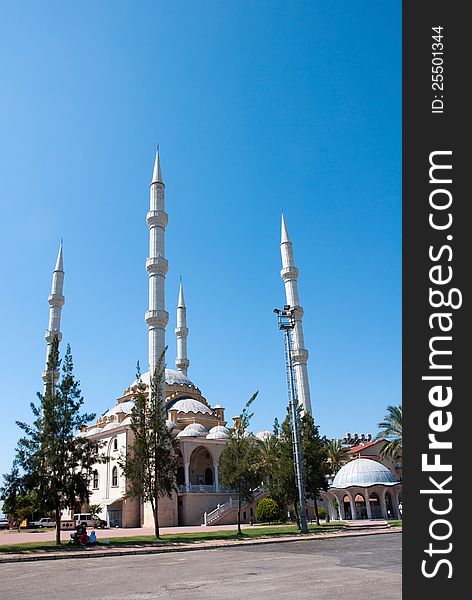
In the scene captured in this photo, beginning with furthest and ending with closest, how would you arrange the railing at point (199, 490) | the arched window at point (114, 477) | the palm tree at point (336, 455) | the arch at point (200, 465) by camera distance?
the palm tree at point (336, 455)
the arch at point (200, 465)
the arched window at point (114, 477)
the railing at point (199, 490)

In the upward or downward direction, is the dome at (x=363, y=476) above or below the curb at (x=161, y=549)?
above

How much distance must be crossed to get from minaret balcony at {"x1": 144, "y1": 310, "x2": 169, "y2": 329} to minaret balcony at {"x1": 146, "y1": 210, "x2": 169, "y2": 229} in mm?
7724

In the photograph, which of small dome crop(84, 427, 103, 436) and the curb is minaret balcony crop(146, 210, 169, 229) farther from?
the curb

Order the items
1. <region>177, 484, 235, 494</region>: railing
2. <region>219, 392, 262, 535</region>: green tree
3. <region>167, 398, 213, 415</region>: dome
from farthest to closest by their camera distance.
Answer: <region>167, 398, 213, 415</region>: dome
<region>177, 484, 235, 494</region>: railing
<region>219, 392, 262, 535</region>: green tree

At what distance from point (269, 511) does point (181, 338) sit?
1251 inches

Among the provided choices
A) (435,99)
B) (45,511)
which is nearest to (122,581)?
(435,99)

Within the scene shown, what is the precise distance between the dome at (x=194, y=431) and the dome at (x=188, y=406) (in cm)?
405

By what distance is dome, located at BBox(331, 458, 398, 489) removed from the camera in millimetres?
41406

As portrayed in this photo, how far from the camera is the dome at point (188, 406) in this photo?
5212 centimetres

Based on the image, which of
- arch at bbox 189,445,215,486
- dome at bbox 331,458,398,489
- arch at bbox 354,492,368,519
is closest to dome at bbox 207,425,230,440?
arch at bbox 189,445,215,486

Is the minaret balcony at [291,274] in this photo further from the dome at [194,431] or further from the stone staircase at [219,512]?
the stone staircase at [219,512]

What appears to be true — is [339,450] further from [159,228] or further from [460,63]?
[460,63]

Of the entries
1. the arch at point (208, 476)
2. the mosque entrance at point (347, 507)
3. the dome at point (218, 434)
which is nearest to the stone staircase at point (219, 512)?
the dome at point (218, 434)

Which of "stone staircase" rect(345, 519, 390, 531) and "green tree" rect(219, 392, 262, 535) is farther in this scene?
"stone staircase" rect(345, 519, 390, 531)
